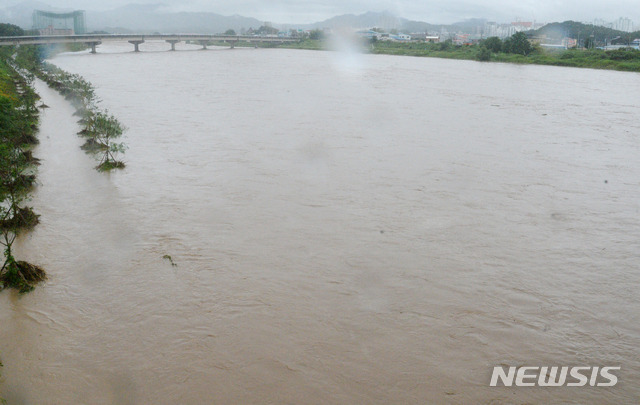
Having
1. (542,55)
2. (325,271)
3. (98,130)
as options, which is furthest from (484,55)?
(325,271)

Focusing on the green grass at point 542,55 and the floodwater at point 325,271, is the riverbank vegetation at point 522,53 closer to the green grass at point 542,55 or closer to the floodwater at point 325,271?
the green grass at point 542,55

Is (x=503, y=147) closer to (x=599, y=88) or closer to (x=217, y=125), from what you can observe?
(x=217, y=125)

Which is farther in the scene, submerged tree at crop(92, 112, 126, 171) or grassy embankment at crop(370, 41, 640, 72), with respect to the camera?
grassy embankment at crop(370, 41, 640, 72)

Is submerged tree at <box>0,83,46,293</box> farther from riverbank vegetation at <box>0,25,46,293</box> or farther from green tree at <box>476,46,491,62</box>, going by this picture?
green tree at <box>476,46,491,62</box>

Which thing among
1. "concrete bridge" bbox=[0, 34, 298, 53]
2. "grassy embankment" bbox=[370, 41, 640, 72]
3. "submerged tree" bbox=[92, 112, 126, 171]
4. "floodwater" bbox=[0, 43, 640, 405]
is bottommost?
"floodwater" bbox=[0, 43, 640, 405]

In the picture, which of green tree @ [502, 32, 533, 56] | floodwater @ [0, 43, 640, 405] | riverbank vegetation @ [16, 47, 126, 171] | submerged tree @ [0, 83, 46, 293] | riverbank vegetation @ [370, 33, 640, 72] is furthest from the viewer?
green tree @ [502, 32, 533, 56]

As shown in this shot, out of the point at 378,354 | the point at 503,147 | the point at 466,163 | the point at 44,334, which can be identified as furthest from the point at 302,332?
the point at 503,147

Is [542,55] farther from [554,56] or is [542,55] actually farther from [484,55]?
[484,55]

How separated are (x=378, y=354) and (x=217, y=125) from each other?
41.5 ft

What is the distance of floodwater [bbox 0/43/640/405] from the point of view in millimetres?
4750

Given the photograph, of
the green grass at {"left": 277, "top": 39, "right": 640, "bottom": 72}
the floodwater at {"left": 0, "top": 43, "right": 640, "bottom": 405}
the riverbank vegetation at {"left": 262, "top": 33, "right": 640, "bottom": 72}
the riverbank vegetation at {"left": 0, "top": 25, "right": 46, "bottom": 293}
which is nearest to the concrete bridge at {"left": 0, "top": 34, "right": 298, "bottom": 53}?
the green grass at {"left": 277, "top": 39, "right": 640, "bottom": 72}

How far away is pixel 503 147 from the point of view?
1401 centimetres

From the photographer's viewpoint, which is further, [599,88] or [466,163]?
[599,88]

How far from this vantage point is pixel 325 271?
22.1 feet
